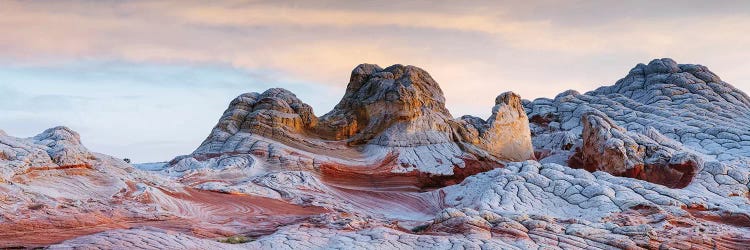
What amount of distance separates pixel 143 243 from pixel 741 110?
3600 cm

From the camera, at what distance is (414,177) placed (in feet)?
106

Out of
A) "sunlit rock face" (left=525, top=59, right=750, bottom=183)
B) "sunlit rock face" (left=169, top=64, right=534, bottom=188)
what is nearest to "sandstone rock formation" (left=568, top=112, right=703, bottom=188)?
"sunlit rock face" (left=525, top=59, right=750, bottom=183)

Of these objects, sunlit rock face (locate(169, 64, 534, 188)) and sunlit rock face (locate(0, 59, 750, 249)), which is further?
sunlit rock face (locate(169, 64, 534, 188))

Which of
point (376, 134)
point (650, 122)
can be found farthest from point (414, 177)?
point (650, 122)

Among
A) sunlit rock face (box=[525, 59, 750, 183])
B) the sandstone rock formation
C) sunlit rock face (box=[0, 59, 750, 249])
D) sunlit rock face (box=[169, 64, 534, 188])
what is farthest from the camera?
sunlit rock face (box=[525, 59, 750, 183])

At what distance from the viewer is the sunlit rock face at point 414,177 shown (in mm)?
18672

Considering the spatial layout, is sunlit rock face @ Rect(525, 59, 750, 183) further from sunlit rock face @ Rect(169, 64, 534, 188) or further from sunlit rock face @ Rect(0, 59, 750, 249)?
sunlit rock face @ Rect(169, 64, 534, 188)

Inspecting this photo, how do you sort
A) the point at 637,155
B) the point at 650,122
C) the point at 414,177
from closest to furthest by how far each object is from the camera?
the point at 414,177 < the point at 637,155 < the point at 650,122

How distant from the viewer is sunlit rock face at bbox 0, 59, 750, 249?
61.3ft

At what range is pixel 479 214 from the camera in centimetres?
2023

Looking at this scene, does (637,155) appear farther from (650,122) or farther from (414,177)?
(414,177)

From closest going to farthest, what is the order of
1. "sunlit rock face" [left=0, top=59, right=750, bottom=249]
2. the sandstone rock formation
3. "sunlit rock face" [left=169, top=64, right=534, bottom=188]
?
"sunlit rock face" [left=0, top=59, right=750, bottom=249]
the sandstone rock formation
"sunlit rock face" [left=169, top=64, right=534, bottom=188]

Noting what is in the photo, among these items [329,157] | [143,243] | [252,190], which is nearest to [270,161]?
[329,157]

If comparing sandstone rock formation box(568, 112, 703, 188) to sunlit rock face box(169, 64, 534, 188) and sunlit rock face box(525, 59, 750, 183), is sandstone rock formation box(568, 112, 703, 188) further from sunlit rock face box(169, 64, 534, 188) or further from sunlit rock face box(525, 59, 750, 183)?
sunlit rock face box(169, 64, 534, 188)
